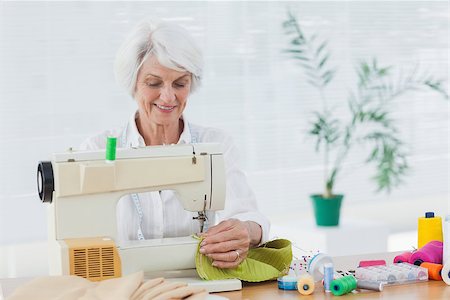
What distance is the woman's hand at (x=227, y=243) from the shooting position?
2.70 meters

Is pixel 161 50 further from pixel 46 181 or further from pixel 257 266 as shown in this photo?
pixel 257 266

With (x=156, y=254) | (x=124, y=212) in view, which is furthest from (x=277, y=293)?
(x=124, y=212)

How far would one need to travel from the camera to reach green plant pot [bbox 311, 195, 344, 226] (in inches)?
228

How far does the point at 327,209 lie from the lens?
229 inches

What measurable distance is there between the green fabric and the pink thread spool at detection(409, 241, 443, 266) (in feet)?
1.24

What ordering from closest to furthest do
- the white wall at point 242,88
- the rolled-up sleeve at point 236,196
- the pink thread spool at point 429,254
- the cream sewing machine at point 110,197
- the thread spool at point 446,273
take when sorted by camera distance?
the cream sewing machine at point 110,197
the thread spool at point 446,273
the pink thread spool at point 429,254
the rolled-up sleeve at point 236,196
the white wall at point 242,88

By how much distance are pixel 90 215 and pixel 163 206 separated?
0.61 metres

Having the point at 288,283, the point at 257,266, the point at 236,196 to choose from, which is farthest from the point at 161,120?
the point at 288,283

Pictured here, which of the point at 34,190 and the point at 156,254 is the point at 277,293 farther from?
the point at 34,190

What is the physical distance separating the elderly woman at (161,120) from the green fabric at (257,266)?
0.60ft

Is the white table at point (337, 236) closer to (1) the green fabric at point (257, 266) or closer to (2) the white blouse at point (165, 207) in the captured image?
(2) the white blouse at point (165, 207)

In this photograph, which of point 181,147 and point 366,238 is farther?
point 366,238

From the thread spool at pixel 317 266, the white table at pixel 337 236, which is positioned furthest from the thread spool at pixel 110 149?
the white table at pixel 337 236

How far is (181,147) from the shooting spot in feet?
9.00
